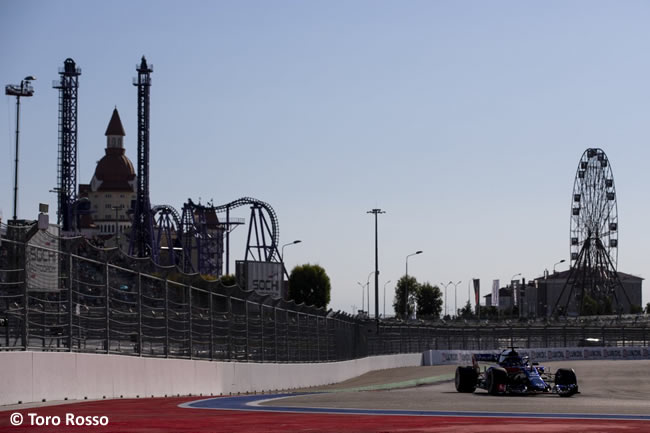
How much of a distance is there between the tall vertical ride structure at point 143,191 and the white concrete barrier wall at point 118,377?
219ft

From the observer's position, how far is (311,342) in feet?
126

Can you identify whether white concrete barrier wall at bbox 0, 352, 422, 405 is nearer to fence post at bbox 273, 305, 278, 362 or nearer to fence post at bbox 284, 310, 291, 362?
fence post at bbox 273, 305, 278, 362

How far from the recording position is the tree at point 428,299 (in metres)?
159

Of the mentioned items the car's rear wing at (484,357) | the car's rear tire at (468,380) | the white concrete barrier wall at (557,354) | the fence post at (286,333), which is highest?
the fence post at (286,333)

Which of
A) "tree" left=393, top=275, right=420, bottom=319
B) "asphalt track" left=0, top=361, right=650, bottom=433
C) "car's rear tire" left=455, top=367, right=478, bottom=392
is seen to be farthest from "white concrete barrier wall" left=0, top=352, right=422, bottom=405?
"tree" left=393, top=275, right=420, bottom=319

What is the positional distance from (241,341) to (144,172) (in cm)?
7180

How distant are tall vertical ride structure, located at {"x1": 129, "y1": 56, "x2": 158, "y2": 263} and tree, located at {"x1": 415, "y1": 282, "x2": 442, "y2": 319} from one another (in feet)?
207

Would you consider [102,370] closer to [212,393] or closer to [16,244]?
[16,244]

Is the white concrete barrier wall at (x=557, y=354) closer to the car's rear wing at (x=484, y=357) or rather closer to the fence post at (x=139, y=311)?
the car's rear wing at (x=484, y=357)

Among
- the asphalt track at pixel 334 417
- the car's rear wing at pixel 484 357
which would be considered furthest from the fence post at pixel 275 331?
the asphalt track at pixel 334 417

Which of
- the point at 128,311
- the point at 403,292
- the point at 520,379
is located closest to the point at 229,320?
the point at 520,379

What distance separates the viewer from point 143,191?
330 ft

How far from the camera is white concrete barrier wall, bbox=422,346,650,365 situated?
67188 millimetres

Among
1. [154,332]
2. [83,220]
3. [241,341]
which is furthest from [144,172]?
[83,220]
